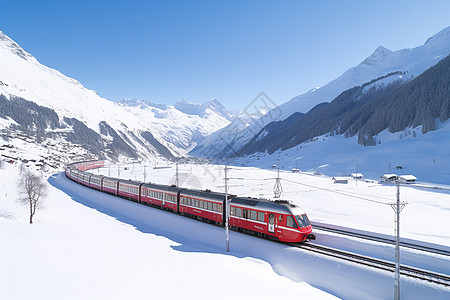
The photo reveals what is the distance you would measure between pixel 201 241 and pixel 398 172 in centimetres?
9131

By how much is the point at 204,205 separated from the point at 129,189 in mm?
22843

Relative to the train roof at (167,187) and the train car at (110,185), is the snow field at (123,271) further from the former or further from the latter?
the train car at (110,185)

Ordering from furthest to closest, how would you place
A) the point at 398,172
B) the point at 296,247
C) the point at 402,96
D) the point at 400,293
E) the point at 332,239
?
the point at 402,96 → the point at 398,172 → the point at 332,239 → the point at 296,247 → the point at 400,293

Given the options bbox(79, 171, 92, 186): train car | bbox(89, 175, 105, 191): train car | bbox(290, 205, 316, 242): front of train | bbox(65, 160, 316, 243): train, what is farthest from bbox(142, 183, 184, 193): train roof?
bbox(79, 171, 92, 186): train car

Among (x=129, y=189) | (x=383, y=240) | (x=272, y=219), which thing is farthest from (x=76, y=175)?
(x=383, y=240)

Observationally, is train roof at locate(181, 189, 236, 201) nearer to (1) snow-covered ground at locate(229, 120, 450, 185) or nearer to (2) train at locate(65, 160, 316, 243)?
(2) train at locate(65, 160, 316, 243)

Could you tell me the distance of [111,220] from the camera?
35938 millimetres

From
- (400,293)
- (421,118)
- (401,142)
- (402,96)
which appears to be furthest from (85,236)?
(402,96)

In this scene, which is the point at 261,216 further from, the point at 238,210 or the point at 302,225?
the point at 302,225

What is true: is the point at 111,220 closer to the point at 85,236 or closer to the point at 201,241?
the point at 85,236

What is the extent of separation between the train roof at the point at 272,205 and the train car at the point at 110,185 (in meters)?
34.3

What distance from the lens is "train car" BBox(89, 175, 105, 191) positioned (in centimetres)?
5696

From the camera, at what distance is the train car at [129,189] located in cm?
4270

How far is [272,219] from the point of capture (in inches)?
848
